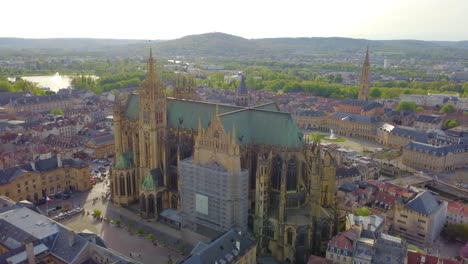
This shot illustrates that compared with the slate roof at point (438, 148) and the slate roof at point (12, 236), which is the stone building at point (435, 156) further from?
the slate roof at point (12, 236)

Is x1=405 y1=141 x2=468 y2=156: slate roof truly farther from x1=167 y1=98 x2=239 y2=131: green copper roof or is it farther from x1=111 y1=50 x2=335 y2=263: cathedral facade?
x1=167 y1=98 x2=239 y2=131: green copper roof

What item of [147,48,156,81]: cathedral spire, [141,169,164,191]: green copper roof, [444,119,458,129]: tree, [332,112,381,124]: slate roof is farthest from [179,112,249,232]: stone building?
[444,119,458,129]: tree

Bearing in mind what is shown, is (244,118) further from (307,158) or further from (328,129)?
(328,129)

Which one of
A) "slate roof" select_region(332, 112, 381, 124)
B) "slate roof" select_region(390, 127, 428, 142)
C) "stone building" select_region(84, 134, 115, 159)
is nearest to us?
"stone building" select_region(84, 134, 115, 159)

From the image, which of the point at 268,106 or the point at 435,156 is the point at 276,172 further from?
the point at 435,156

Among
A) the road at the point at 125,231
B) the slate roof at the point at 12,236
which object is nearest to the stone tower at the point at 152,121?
the road at the point at 125,231

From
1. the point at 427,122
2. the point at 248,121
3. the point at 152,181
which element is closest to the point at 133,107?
the point at 152,181
